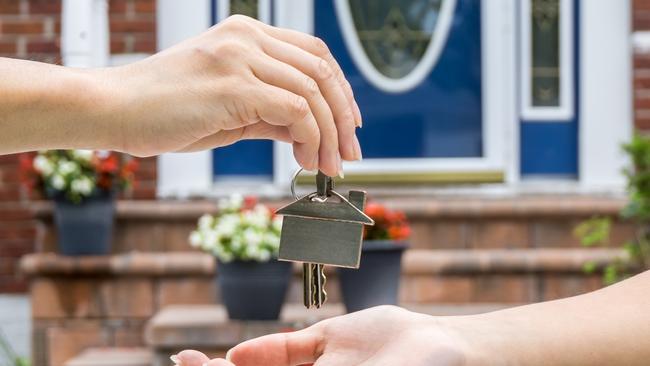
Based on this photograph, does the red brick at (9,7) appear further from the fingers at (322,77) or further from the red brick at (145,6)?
the fingers at (322,77)

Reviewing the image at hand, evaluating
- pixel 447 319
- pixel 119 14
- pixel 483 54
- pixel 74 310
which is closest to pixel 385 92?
pixel 483 54

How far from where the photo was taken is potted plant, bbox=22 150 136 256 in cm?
571

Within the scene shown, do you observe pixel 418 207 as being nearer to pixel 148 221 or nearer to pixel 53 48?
pixel 148 221

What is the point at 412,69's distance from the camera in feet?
21.6

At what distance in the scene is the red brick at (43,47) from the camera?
616 cm

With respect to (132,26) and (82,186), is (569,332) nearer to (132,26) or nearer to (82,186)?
(82,186)

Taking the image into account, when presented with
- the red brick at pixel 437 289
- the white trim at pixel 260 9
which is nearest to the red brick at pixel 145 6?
the white trim at pixel 260 9

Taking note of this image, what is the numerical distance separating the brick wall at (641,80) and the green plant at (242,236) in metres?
2.20

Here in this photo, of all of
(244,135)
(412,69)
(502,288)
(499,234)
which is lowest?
(502,288)

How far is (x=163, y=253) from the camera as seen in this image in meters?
6.00

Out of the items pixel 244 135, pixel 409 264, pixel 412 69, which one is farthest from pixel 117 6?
pixel 244 135

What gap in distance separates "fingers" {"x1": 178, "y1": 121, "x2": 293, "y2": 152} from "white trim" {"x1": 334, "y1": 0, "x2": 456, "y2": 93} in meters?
4.78

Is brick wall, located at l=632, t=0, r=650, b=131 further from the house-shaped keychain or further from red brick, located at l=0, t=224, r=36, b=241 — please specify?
the house-shaped keychain

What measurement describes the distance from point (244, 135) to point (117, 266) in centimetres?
409
